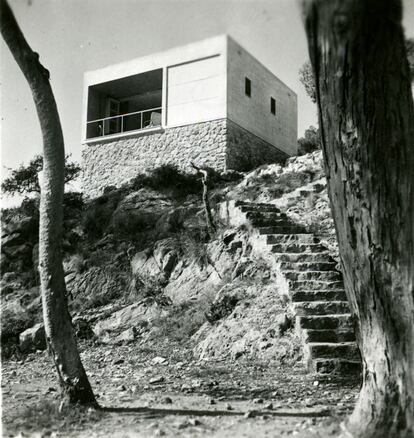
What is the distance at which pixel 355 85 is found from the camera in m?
3.12

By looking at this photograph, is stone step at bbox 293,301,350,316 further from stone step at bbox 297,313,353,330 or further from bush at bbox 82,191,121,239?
bush at bbox 82,191,121,239

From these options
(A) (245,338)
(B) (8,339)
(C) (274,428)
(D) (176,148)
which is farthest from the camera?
(D) (176,148)

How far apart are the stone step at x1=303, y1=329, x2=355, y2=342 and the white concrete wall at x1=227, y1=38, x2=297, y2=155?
38.4ft

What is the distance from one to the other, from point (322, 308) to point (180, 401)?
129 inches

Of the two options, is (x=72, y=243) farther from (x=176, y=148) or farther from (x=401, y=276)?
(x=401, y=276)

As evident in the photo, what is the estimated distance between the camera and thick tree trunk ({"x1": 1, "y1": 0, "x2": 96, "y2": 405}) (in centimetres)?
486

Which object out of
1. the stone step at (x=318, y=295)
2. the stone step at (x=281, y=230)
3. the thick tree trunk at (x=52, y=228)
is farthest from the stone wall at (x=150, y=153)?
the thick tree trunk at (x=52, y=228)

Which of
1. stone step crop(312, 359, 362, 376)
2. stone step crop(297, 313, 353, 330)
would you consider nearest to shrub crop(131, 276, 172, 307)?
stone step crop(297, 313, 353, 330)

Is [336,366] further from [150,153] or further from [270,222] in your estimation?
[150,153]

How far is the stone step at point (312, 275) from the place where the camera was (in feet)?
27.9

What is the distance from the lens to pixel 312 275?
860 centimetres

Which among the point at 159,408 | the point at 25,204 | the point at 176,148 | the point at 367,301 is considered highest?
the point at 176,148

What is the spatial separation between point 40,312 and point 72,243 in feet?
10.9

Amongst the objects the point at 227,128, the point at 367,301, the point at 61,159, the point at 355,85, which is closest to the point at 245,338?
the point at 61,159
